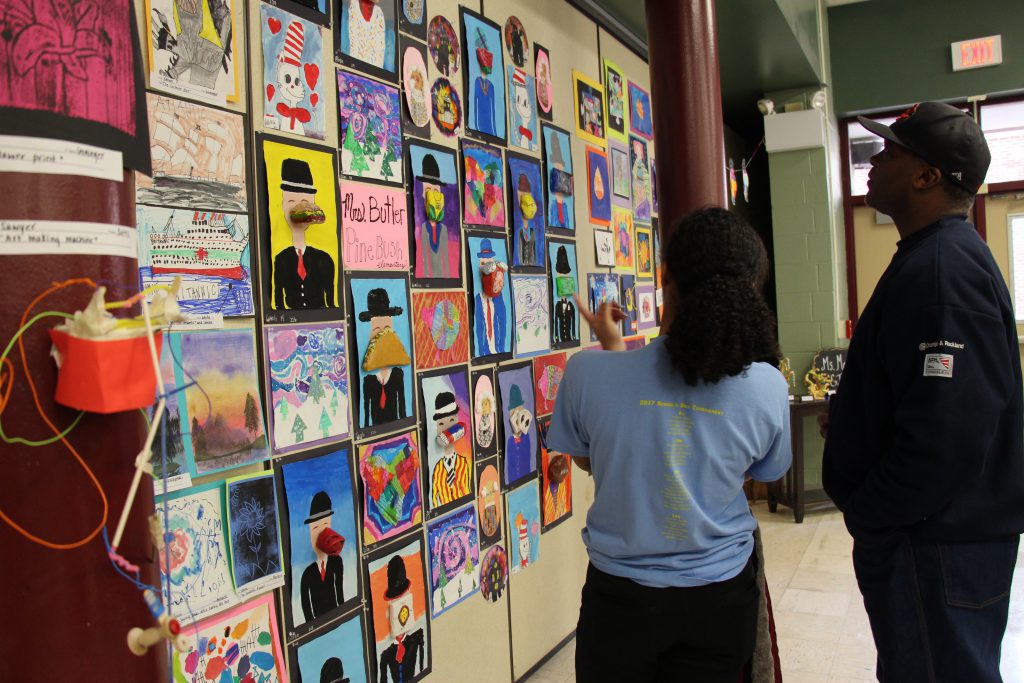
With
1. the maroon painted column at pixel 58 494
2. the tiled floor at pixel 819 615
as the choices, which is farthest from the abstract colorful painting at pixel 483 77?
the tiled floor at pixel 819 615

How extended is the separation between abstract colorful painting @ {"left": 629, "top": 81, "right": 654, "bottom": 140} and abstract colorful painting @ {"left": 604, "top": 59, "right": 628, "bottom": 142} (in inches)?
4.2

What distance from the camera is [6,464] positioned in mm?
724

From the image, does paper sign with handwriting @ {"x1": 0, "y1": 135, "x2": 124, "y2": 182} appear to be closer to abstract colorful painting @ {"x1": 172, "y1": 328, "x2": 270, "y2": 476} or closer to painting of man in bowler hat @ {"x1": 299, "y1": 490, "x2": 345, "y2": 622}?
abstract colorful painting @ {"x1": 172, "y1": 328, "x2": 270, "y2": 476}

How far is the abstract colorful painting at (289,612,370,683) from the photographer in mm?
1688

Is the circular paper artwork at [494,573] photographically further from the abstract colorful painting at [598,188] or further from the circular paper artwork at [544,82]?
the circular paper artwork at [544,82]

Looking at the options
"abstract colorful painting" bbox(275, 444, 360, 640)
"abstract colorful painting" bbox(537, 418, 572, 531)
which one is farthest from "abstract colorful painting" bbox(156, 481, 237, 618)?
"abstract colorful painting" bbox(537, 418, 572, 531)

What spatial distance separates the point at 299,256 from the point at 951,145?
1.44 m

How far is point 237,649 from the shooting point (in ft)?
5.02

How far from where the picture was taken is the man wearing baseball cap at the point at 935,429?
4.78ft

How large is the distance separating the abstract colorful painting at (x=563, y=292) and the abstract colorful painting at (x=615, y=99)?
82 centimetres

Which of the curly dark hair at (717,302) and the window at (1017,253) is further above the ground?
the window at (1017,253)

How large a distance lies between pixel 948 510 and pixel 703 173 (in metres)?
1.67

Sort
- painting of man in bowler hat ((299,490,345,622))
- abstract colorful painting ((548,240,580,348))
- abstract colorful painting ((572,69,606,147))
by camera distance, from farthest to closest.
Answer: abstract colorful painting ((572,69,606,147)), abstract colorful painting ((548,240,580,348)), painting of man in bowler hat ((299,490,345,622))

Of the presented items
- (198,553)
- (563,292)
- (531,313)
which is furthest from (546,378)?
(198,553)
